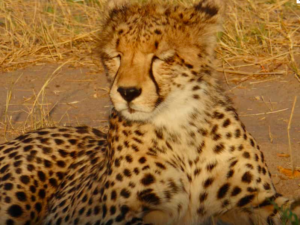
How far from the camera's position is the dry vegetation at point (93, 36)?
5.60 meters

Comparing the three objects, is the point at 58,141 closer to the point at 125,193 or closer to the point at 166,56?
the point at 125,193

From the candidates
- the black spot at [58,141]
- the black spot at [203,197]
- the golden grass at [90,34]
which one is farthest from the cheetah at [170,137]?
the golden grass at [90,34]

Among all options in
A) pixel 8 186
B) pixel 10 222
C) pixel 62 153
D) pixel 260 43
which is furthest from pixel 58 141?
pixel 260 43

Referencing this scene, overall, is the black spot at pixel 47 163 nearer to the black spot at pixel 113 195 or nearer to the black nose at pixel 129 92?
the black spot at pixel 113 195

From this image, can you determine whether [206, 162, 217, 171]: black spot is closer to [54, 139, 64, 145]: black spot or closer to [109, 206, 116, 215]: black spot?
[109, 206, 116, 215]: black spot

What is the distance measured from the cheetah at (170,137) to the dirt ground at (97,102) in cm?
104

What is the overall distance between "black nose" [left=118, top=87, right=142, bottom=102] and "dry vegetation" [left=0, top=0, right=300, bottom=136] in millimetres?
2392

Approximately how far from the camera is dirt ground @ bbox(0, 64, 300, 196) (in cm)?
445

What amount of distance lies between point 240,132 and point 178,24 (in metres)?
0.50

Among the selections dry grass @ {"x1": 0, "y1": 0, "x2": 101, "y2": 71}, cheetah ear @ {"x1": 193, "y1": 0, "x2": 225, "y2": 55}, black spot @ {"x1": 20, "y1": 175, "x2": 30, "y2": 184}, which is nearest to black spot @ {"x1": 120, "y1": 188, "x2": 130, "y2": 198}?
cheetah ear @ {"x1": 193, "y1": 0, "x2": 225, "y2": 55}

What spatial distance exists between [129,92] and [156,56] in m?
0.22

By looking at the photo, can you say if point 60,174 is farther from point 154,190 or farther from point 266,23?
point 266,23

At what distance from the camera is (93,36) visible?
616cm

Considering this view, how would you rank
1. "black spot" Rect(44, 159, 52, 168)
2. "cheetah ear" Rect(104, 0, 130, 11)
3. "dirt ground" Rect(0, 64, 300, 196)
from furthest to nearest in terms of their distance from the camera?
"dirt ground" Rect(0, 64, 300, 196) → "black spot" Rect(44, 159, 52, 168) → "cheetah ear" Rect(104, 0, 130, 11)
